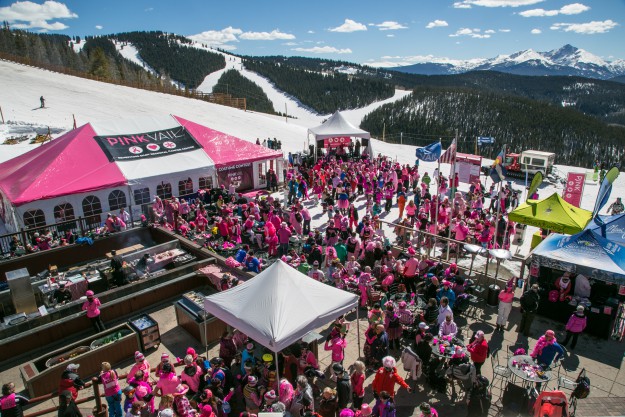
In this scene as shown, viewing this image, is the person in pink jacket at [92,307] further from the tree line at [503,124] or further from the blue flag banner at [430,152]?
the tree line at [503,124]

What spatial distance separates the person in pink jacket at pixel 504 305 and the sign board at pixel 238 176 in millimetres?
14273

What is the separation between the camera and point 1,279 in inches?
490

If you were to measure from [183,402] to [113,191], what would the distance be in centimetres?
1285

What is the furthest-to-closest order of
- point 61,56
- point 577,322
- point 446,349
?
point 61,56 → point 577,322 → point 446,349

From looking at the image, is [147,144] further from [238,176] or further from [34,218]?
[34,218]

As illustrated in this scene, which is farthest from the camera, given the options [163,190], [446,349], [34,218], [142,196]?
[163,190]

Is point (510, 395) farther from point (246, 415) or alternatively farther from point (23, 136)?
point (23, 136)

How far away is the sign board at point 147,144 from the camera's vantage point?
58.2 ft

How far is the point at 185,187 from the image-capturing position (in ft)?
62.5

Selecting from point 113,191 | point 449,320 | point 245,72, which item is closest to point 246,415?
point 449,320

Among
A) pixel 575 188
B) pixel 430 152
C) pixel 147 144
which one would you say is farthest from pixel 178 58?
pixel 575 188

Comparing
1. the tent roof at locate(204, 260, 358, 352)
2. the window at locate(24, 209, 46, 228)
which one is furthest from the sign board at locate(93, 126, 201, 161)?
the tent roof at locate(204, 260, 358, 352)

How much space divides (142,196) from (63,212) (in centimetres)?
306

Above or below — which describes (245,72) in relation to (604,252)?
above
